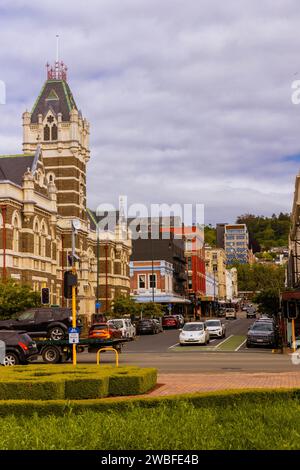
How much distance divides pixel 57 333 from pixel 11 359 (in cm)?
737

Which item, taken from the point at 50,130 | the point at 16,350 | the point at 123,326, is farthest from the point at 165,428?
the point at 50,130

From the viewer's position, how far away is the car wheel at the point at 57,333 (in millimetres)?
31644

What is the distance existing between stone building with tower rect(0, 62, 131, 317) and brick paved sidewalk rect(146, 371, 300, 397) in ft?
105

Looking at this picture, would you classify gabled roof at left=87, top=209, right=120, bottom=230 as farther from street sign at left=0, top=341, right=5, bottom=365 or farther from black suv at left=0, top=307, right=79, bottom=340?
street sign at left=0, top=341, right=5, bottom=365

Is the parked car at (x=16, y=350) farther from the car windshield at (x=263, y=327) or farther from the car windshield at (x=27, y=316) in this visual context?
the car windshield at (x=263, y=327)

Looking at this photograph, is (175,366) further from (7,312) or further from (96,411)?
(7,312)

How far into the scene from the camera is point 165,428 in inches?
392

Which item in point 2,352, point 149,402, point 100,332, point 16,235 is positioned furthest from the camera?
point 16,235

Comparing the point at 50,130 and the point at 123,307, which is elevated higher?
the point at 50,130

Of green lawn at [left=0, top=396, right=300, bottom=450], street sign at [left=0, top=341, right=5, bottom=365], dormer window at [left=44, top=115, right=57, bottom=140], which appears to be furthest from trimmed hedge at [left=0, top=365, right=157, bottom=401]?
dormer window at [left=44, top=115, right=57, bottom=140]

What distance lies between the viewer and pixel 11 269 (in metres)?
51.8

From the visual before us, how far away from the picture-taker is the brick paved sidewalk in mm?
16938

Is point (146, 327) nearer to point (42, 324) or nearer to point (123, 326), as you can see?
point (123, 326)

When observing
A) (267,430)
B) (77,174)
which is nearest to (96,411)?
(267,430)
